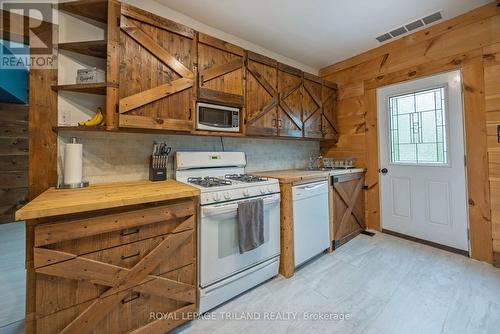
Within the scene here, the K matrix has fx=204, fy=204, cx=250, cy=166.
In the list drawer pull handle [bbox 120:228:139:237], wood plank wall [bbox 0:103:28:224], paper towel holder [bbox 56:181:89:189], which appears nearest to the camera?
drawer pull handle [bbox 120:228:139:237]

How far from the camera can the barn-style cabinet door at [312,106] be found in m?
3.02

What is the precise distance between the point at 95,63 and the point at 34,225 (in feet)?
4.78

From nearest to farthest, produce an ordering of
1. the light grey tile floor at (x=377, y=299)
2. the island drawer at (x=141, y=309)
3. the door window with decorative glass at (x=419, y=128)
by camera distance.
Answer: the island drawer at (x=141, y=309) → the light grey tile floor at (x=377, y=299) → the door window with decorative glass at (x=419, y=128)

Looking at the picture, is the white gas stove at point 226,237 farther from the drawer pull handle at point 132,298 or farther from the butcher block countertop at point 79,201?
the drawer pull handle at point 132,298

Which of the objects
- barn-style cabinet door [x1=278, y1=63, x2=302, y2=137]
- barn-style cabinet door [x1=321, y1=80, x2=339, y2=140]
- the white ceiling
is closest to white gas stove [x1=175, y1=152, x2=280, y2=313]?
barn-style cabinet door [x1=278, y1=63, x2=302, y2=137]

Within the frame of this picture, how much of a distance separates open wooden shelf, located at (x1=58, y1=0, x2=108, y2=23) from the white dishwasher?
→ 90.3 inches

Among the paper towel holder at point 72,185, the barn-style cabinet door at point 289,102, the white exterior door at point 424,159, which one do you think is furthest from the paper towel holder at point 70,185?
the white exterior door at point 424,159

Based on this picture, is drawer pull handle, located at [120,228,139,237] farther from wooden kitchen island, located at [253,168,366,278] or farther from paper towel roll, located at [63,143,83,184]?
wooden kitchen island, located at [253,168,366,278]

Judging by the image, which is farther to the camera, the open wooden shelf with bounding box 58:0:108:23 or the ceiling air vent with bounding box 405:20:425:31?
the ceiling air vent with bounding box 405:20:425:31

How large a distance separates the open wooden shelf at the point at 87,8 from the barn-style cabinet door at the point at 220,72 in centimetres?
78

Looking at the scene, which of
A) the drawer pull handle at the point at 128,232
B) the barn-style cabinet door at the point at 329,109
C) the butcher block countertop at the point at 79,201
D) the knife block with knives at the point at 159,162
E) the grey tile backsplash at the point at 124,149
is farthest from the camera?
the barn-style cabinet door at the point at 329,109

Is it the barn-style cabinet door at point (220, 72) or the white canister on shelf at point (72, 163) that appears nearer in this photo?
the white canister on shelf at point (72, 163)

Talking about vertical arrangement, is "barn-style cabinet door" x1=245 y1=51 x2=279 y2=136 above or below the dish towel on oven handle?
above

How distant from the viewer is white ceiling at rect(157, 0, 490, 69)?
6.90ft
